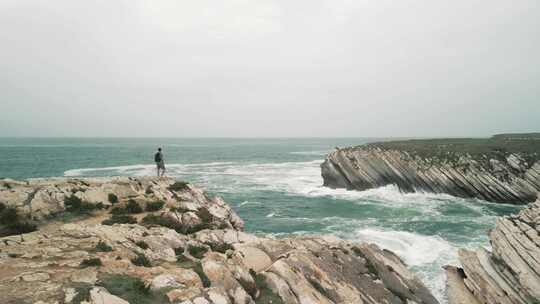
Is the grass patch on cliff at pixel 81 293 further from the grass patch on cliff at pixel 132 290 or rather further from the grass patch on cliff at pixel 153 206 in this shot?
the grass patch on cliff at pixel 153 206

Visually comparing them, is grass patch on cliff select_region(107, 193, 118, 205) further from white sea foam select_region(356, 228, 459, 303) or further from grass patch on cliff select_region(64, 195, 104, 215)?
white sea foam select_region(356, 228, 459, 303)

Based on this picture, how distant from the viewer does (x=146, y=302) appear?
8.52 metres

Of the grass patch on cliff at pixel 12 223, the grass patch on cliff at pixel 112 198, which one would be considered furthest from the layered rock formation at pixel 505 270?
the grass patch on cliff at pixel 12 223

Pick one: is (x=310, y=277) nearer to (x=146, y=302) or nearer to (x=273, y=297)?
(x=273, y=297)

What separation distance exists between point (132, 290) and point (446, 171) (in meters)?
58.2

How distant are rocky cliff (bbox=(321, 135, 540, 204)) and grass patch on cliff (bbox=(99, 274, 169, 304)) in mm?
54520

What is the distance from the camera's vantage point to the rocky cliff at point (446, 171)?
49.5 m

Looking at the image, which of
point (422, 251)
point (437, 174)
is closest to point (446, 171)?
point (437, 174)

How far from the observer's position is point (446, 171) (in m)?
54.2

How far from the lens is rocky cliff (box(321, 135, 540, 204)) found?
4947 centimetres

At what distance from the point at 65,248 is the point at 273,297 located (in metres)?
8.44

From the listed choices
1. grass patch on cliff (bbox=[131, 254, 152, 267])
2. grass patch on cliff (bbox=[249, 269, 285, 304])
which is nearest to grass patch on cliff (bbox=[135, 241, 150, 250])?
grass patch on cliff (bbox=[131, 254, 152, 267])

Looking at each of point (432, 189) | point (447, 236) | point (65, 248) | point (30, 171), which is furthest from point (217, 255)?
point (30, 171)

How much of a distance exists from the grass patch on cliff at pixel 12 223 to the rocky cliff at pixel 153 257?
0.13 ft
